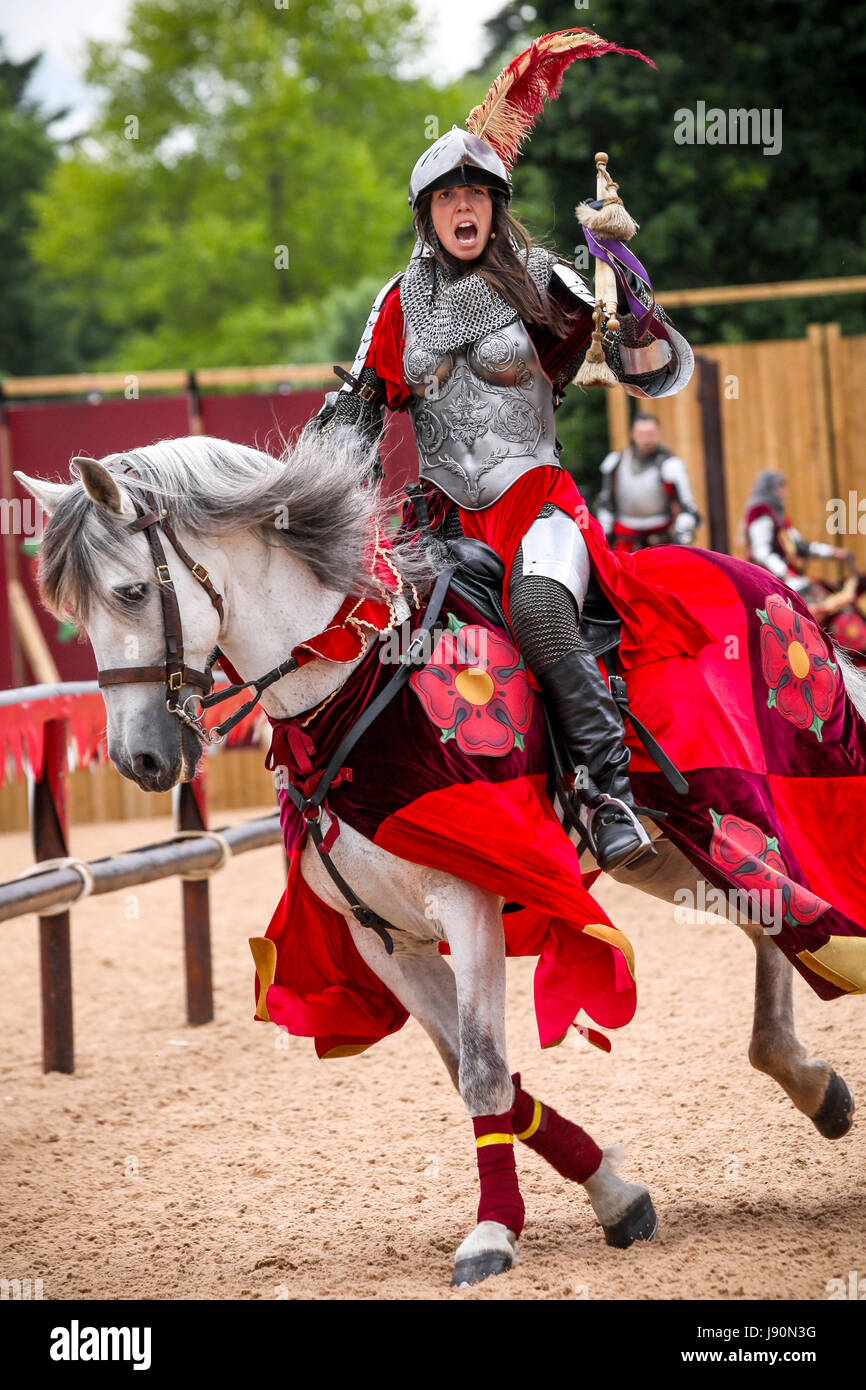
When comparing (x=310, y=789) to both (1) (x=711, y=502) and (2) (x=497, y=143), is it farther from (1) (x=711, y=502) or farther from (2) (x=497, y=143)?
(1) (x=711, y=502)

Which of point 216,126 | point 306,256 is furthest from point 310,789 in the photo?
point 216,126

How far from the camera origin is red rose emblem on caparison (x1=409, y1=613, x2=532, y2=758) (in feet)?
10.5

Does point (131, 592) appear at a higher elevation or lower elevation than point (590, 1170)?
higher

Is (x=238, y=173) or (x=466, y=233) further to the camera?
(x=238, y=173)

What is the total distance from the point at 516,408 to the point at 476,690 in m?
0.69

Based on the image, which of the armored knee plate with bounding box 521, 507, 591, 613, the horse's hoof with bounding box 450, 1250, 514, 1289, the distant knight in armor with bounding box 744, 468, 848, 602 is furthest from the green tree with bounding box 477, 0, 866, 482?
the horse's hoof with bounding box 450, 1250, 514, 1289

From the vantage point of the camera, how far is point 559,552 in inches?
130

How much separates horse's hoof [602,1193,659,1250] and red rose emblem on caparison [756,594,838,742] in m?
1.23

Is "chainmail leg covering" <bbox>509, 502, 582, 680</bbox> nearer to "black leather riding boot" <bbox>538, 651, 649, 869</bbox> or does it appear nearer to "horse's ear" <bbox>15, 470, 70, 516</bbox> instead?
"black leather riding boot" <bbox>538, 651, 649, 869</bbox>

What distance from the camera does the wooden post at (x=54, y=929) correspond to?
5465 millimetres

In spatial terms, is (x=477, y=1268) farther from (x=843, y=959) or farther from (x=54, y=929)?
(x=54, y=929)

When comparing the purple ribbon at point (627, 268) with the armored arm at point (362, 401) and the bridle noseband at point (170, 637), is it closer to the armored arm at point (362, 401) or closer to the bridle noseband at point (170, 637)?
the armored arm at point (362, 401)

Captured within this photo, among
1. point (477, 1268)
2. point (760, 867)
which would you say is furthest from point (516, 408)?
point (477, 1268)

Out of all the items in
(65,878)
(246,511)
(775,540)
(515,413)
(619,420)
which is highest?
(619,420)
